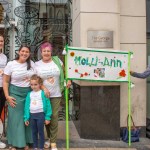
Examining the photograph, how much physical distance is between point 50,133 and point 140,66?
7.83 feet

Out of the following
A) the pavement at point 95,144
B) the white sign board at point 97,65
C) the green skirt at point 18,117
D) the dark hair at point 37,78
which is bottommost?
the pavement at point 95,144

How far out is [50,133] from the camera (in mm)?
5613

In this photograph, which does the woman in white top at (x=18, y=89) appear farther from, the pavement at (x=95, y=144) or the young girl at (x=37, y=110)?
the pavement at (x=95, y=144)

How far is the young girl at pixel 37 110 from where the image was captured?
5.22 m

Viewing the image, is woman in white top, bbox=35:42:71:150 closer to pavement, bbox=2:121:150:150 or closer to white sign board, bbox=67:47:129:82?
white sign board, bbox=67:47:129:82

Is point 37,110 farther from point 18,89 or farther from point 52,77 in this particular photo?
point 52,77

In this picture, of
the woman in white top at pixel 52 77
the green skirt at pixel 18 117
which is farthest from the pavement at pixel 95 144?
the green skirt at pixel 18 117

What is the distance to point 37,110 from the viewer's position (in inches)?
205

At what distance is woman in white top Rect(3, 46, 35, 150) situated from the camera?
17.4ft

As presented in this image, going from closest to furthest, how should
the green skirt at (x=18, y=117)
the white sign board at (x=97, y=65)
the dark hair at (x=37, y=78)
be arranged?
1. the dark hair at (x=37, y=78)
2. the green skirt at (x=18, y=117)
3. the white sign board at (x=97, y=65)

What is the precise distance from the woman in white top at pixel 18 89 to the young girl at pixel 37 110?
14 cm

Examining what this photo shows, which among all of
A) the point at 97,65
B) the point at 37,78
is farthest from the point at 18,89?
the point at 97,65

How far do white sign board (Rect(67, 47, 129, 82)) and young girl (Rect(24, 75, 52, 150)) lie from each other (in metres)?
0.79

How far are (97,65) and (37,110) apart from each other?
1.48 metres
